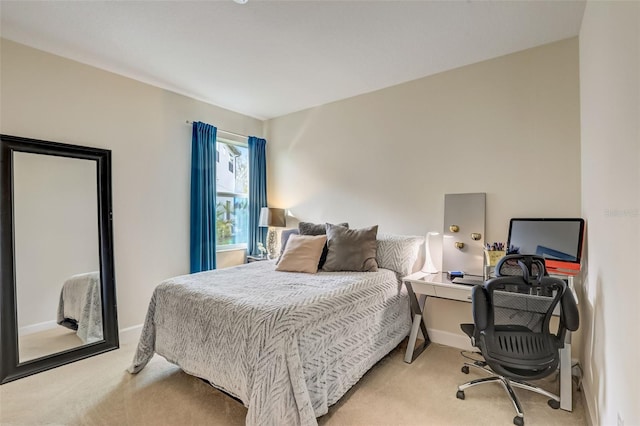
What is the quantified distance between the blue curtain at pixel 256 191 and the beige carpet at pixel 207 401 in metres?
1.98

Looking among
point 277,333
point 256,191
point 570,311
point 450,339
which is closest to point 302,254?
point 277,333

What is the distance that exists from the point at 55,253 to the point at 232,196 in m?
1.94

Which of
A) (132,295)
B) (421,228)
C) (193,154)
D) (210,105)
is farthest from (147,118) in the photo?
(421,228)

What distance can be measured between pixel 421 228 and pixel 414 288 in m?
0.71

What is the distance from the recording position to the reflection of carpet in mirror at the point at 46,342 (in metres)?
2.43

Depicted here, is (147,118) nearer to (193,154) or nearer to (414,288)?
(193,154)

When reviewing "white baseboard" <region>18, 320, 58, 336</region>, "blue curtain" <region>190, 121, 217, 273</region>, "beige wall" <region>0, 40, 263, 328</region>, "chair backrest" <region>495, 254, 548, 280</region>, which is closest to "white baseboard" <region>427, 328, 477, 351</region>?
"chair backrest" <region>495, 254, 548, 280</region>

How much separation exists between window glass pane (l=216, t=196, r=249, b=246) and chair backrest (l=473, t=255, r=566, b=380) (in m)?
3.10

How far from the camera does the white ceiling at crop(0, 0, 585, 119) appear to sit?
2.07 meters

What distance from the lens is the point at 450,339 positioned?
2.90m

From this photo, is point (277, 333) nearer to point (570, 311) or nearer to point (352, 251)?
point (352, 251)

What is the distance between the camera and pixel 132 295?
313 centimetres

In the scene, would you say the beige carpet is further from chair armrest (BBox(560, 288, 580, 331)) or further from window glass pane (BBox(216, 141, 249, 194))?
window glass pane (BBox(216, 141, 249, 194))

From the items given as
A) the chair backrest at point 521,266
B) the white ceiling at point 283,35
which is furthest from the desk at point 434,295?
the white ceiling at point 283,35
